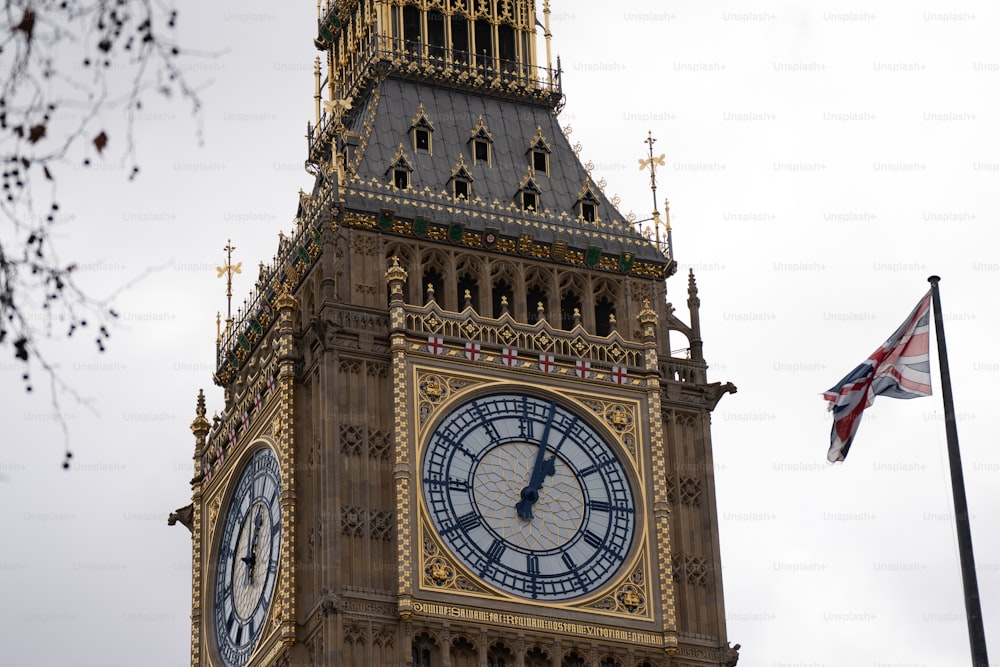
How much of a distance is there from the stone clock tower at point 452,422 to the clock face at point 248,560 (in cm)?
8

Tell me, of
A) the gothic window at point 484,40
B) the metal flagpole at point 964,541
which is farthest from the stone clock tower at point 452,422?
the metal flagpole at point 964,541

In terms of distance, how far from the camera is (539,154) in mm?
47094

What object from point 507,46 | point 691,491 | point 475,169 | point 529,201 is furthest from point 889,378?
point 507,46

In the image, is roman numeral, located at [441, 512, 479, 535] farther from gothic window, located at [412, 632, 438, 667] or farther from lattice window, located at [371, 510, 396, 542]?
gothic window, located at [412, 632, 438, 667]

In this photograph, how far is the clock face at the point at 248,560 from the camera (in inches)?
1647

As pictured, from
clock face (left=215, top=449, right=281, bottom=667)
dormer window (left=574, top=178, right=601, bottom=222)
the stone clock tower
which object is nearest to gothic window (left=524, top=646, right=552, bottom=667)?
the stone clock tower

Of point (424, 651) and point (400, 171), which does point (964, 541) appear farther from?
point (400, 171)

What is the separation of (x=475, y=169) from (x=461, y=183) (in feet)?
3.27

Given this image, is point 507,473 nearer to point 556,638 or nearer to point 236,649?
point 556,638

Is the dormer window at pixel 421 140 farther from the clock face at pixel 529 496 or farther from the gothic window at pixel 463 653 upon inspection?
the gothic window at pixel 463 653

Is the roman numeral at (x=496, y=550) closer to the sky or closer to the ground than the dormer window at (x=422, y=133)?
closer to the ground

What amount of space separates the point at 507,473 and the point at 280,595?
506 cm

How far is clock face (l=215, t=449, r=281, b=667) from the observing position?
137ft

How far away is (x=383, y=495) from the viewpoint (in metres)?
40.2
